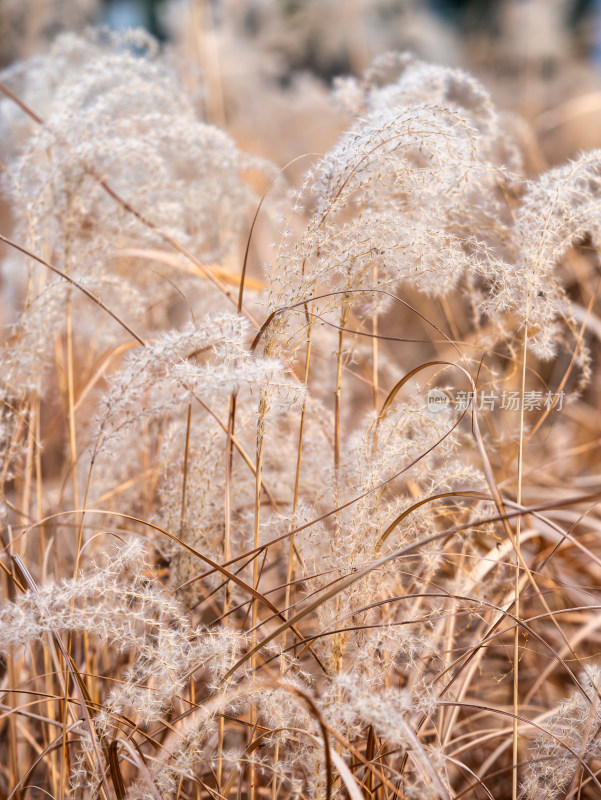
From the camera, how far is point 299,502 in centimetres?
79

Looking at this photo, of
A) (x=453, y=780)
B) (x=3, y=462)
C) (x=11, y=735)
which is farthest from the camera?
(x=453, y=780)

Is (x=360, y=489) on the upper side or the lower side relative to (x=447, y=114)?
lower

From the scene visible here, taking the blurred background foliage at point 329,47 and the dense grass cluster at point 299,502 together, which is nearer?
the dense grass cluster at point 299,502

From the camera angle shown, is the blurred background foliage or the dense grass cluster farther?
the blurred background foliage

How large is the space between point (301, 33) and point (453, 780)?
3556mm

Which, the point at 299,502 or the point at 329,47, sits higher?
the point at 329,47

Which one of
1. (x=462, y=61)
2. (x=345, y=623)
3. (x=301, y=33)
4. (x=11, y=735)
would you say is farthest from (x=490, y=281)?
(x=462, y=61)

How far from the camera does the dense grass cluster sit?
62 cm

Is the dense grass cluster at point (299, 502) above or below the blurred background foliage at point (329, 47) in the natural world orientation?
below

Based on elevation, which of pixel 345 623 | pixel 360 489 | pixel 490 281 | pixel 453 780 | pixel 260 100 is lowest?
pixel 453 780

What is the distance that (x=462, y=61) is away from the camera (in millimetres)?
3688

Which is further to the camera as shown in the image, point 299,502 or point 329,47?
point 329,47

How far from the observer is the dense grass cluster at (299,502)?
0.62 metres

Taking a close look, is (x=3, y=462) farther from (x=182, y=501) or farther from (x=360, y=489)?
(x=360, y=489)
